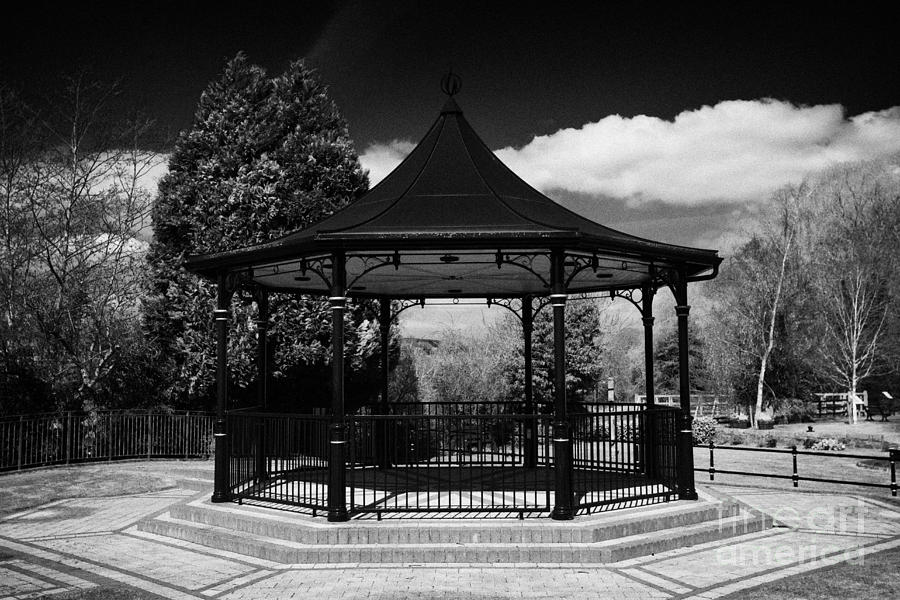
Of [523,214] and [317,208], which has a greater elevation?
[317,208]

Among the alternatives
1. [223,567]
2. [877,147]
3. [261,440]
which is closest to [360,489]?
[261,440]

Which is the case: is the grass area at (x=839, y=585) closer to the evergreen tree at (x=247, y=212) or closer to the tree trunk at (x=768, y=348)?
the evergreen tree at (x=247, y=212)

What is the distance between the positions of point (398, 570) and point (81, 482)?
11.3 m

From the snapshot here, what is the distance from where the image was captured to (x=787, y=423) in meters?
40.7

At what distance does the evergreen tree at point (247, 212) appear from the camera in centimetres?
2305

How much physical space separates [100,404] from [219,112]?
396 inches

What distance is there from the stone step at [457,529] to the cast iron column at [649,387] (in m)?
1.35

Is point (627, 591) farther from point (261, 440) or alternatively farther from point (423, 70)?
point (423, 70)

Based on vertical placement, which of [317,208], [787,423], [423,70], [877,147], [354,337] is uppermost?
[877,147]

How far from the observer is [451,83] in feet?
39.8

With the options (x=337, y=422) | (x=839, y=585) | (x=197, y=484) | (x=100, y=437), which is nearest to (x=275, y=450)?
(x=337, y=422)

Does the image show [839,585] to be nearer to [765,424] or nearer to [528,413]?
[528,413]

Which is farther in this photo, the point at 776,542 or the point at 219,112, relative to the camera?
the point at 219,112

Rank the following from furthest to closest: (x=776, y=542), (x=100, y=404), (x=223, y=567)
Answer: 1. (x=100, y=404)
2. (x=776, y=542)
3. (x=223, y=567)
